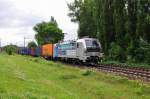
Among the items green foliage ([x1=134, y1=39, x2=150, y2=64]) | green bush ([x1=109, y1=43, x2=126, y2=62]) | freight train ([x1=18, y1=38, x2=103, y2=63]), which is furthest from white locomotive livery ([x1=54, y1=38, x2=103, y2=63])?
green bush ([x1=109, y1=43, x2=126, y2=62])

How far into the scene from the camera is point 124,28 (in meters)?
50.5

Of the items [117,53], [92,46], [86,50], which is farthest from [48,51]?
[86,50]

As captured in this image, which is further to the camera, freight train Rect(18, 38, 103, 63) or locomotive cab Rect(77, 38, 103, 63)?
freight train Rect(18, 38, 103, 63)

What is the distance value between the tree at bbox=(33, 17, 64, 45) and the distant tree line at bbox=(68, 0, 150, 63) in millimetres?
67676

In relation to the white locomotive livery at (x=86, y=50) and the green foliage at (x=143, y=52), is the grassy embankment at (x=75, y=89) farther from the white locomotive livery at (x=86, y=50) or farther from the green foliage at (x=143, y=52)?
the green foliage at (x=143, y=52)

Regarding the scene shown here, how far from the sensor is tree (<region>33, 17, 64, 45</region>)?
126 m

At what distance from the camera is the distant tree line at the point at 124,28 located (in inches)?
1785

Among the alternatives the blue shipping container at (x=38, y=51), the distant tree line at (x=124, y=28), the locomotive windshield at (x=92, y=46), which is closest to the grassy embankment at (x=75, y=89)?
the locomotive windshield at (x=92, y=46)

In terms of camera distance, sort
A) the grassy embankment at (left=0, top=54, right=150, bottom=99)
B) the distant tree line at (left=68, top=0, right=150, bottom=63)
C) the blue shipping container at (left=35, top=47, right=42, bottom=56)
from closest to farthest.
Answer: the grassy embankment at (left=0, top=54, right=150, bottom=99), the distant tree line at (left=68, top=0, right=150, bottom=63), the blue shipping container at (left=35, top=47, right=42, bottom=56)

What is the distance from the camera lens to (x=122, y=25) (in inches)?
2002

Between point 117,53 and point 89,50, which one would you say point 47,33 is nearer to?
point 117,53

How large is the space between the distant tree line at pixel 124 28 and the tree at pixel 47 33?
6768 cm

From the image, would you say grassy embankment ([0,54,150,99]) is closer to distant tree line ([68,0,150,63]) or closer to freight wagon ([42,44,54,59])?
distant tree line ([68,0,150,63])

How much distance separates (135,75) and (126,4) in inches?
864
